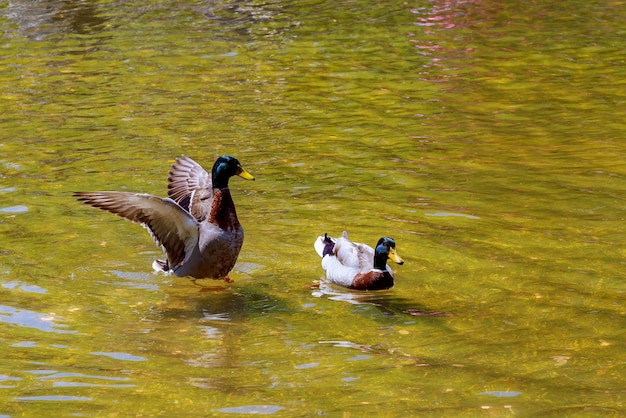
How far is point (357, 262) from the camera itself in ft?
34.0

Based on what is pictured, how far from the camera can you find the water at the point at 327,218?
7.95 metres

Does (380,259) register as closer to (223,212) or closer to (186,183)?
(223,212)

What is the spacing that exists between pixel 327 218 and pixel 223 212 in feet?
6.74

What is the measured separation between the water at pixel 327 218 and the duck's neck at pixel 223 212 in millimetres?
650

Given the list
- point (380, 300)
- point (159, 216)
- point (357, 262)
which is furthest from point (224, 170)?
point (380, 300)

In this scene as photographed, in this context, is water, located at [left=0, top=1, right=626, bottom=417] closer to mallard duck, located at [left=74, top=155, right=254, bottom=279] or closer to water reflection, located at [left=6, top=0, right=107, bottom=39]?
mallard duck, located at [left=74, top=155, right=254, bottom=279]

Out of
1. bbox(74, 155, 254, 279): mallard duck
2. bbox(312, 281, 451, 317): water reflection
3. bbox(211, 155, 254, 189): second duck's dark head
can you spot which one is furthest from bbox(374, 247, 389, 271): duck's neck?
bbox(211, 155, 254, 189): second duck's dark head

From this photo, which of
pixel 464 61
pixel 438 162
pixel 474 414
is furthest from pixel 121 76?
pixel 474 414

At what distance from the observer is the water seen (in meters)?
7.95

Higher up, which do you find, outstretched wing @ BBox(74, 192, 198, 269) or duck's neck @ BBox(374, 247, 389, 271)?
outstretched wing @ BBox(74, 192, 198, 269)

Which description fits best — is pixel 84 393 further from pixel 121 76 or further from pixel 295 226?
pixel 121 76

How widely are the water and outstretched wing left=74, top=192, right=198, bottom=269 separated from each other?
0.46m

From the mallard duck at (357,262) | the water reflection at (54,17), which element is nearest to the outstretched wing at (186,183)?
the mallard duck at (357,262)

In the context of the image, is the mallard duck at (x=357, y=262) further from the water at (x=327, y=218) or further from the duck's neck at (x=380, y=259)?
the water at (x=327, y=218)
